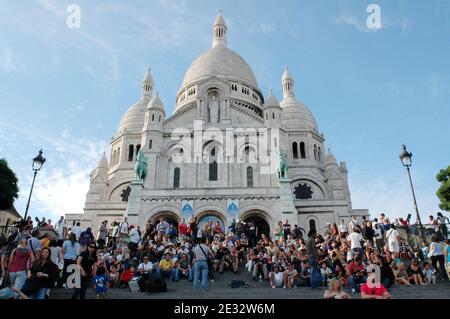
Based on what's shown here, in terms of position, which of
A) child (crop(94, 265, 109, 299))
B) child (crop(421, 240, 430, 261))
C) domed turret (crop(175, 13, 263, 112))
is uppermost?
domed turret (crop(175, 13, 263, 112))

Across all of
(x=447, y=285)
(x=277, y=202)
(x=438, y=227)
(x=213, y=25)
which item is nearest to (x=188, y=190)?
(x=277, y=202)

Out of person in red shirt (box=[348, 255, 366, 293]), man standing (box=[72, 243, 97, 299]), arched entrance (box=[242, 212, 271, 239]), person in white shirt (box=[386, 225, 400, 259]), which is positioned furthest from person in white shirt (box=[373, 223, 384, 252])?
man standing (box=[72, 243, 97, 299])

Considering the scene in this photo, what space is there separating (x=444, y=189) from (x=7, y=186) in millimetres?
34405

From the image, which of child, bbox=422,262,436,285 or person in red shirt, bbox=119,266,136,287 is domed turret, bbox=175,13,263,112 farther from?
child, bbox=422,262,436,285

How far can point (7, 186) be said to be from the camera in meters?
32.6

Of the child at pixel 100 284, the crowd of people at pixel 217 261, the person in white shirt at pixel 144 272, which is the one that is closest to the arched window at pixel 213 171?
the crowd of people at pixel 217 261

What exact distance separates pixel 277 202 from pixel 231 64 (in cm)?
2577

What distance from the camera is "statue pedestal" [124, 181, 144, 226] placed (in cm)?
2770

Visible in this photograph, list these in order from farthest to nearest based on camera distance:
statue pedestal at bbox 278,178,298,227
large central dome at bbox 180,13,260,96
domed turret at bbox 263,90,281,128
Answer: large central dome at bbox 180,13,260,96 < domed turret at bbox 263,90,281,128 < statue pedestal at bbox 278,178,298,227

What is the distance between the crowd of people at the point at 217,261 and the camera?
33.0 ft

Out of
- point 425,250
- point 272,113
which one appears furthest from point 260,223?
point 425,250

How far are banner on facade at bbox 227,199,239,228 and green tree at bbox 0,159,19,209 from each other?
18.1 m
